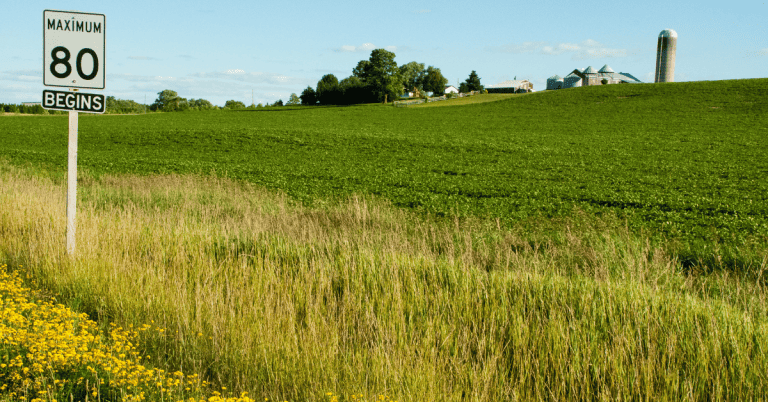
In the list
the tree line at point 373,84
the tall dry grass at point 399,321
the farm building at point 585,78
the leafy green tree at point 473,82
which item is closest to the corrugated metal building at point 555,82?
the farm building at point 585,78

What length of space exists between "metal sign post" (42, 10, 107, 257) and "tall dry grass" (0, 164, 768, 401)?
144cm

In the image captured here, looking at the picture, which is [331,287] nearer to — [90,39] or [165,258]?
[165,258]

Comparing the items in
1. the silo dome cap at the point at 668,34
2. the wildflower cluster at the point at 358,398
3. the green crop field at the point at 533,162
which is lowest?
the wildflower cluster at the point at 358,398

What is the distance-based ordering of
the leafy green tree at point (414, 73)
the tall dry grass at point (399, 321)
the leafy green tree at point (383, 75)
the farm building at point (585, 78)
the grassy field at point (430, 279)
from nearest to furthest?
1. the tall dry grass at point (399, 321)
2. the grassy field at point (430, 279)
3. the leafy green tree at point (383, 75)
4. the farm building at point (585, 78)
5. the leafy green tree at point (414, 73)

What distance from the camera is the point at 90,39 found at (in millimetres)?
6977

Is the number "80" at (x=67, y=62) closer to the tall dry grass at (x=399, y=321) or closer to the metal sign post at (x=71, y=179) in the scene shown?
the metal sign post at (x=71, y=179)

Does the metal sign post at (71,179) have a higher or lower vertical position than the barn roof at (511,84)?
lower

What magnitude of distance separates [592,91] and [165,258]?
72.7m

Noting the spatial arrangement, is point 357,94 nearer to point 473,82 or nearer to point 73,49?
point 473,82

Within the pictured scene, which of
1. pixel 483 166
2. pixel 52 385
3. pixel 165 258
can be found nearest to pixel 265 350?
pixel 52 385

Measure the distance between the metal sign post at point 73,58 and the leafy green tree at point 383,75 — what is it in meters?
83.6

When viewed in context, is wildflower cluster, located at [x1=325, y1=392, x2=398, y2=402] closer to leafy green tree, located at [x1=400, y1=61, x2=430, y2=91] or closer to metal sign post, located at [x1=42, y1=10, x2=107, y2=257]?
metal sign post, located at [x1=42, y1=10, x2=107, y2=257]

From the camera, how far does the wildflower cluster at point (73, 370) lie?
3.66 meters

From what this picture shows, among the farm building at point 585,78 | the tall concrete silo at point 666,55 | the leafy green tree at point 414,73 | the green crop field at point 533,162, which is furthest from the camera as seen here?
the leafy green tree at point 414,73
